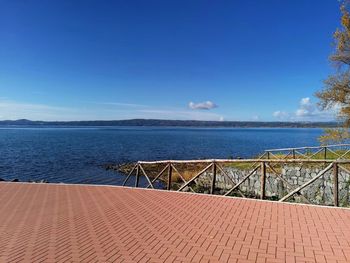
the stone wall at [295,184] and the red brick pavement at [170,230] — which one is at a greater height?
the red brick pavement at [170,230]

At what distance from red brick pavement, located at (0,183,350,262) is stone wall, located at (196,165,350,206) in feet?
10.4

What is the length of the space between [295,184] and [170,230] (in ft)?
36.0

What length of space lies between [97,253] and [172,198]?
4.79 metres

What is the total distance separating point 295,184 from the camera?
16781 mm

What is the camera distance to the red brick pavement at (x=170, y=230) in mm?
6176

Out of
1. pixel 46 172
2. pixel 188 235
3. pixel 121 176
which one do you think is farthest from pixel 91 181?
pixel 188 235

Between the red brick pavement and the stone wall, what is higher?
the red brick pavement

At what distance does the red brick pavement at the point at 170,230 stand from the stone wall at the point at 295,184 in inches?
125

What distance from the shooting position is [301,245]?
6.45 metres

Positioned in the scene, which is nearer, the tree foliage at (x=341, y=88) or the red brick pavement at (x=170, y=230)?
the red brick pavement at (x=170, y=230)

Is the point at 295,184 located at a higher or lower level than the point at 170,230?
lower

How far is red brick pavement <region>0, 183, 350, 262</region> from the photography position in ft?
20.3

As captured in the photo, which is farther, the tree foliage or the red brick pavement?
the tree foliage

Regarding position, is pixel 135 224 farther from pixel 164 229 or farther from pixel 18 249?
pixel 18 249
